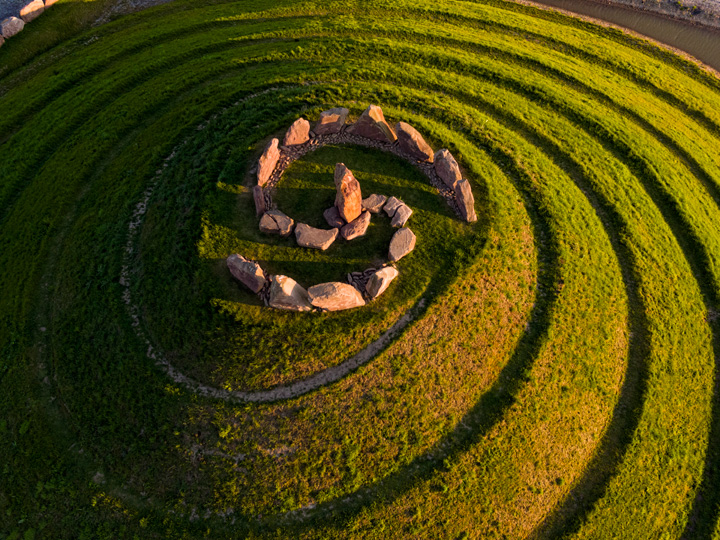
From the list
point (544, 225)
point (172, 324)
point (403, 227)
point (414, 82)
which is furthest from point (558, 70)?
point (172, 324)

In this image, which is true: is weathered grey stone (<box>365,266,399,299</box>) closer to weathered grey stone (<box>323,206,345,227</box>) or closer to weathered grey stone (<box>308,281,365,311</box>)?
weathered grey stone (<box>308,281,365,311</box>)

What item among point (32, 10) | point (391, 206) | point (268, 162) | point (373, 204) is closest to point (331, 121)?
point (268, 162)

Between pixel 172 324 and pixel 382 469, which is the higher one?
pixel 172 324

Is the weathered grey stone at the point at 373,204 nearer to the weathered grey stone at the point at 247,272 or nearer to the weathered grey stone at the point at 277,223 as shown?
the weathered grey stone at the point at 277,223

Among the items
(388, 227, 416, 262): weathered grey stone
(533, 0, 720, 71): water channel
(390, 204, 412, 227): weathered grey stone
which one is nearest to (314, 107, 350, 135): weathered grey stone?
(390, 204, 412, 227): weathered grey stone

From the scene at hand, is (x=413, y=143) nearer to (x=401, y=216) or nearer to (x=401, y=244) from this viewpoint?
(x=401, y=216)

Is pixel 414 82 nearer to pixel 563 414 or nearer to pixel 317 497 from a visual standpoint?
pixel 563 414
